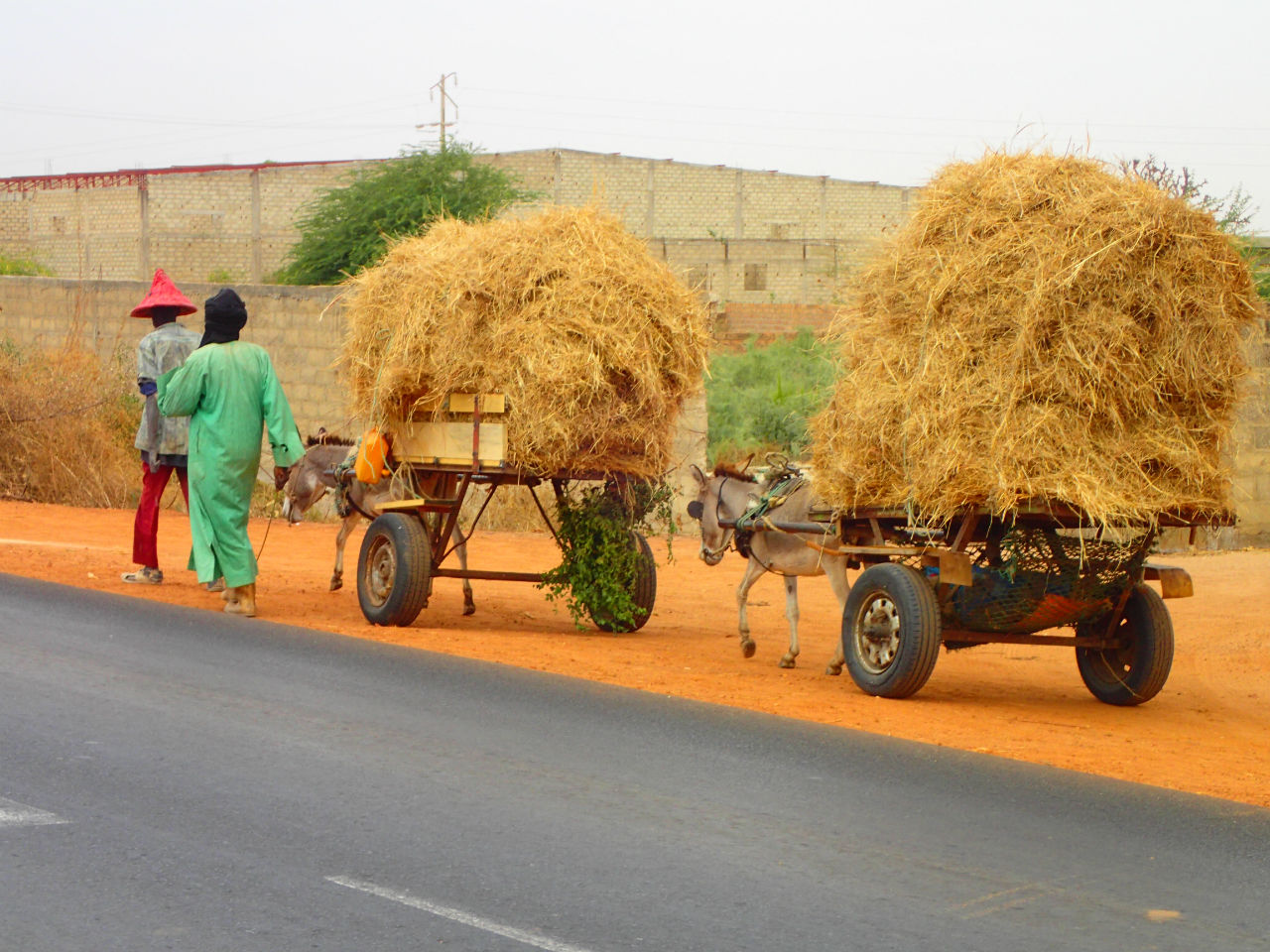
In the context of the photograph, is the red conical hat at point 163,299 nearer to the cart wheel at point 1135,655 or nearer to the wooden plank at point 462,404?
the wooden plank at point 462,404

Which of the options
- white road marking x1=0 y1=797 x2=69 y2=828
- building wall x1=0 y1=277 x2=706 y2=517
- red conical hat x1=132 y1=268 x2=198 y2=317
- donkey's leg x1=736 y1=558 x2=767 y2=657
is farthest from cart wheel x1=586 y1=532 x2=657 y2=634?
white road marking x1=0 y1=797 x2=69 y2=828

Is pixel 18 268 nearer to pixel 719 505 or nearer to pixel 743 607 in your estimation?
pixel 719 505

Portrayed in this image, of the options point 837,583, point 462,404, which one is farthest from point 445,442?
point 837,583

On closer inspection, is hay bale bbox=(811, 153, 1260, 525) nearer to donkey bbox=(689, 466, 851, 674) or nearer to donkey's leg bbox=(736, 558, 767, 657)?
donkey bbox=(689, 466, 851, 674)

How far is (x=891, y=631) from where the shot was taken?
897 cm

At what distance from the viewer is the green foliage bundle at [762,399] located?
26.7 m

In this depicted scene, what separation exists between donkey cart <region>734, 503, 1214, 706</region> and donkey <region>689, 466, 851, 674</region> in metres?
0.70

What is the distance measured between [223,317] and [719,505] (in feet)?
12.7

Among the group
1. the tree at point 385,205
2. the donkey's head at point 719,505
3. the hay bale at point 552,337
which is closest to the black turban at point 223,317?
the hay bale at point 552,337

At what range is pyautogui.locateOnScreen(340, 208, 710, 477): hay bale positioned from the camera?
10.3 meters

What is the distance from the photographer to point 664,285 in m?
10.8

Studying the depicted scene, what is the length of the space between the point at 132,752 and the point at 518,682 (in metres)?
2.70

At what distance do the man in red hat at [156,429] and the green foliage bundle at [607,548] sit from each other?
340 cm

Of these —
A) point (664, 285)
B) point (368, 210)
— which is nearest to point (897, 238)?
point (664, 285)
